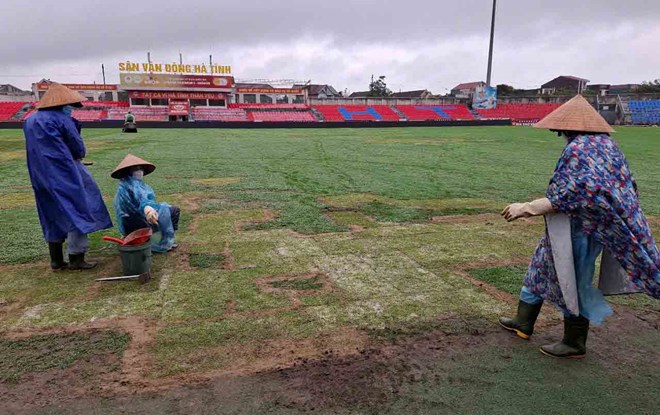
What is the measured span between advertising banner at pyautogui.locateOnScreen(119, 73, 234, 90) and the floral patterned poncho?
159 ft

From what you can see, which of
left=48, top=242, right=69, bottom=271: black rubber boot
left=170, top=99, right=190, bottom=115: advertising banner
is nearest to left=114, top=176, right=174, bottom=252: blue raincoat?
left=48, top=242, right=69, bottom=271: black rubber boot

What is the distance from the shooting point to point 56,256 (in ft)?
14.9

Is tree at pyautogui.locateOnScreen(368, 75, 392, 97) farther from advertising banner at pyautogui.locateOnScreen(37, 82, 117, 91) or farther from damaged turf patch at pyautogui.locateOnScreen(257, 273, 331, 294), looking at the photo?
damaged turf patch at pyautogui.locateOnScreen(257, 273, 331, 294)

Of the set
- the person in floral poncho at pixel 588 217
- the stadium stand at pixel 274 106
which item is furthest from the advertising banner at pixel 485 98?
the person in floral poncho at pixel 588 217

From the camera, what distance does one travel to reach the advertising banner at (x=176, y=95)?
154ft

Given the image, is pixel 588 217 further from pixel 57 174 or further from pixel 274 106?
pixel 274 106

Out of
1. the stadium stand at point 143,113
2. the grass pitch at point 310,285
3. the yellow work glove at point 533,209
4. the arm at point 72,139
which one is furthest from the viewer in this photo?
the stadium stand at point 143,113

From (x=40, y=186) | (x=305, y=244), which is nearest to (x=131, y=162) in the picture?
(x=40, y=186)

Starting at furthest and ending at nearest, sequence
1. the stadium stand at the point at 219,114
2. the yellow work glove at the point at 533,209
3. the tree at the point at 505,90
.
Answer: the tree at the point at 505,90 → the stadium stand at the point at 219,114 → the yellow work glove at the point at 533,209

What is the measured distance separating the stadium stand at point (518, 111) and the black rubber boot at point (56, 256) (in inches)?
1904

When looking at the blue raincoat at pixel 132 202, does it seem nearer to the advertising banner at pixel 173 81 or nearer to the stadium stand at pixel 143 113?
the stadium stand at pixel 143 113

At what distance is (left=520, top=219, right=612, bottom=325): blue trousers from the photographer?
2.85 metres

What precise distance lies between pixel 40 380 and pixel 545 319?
3.41 metres

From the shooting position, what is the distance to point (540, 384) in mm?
2736
